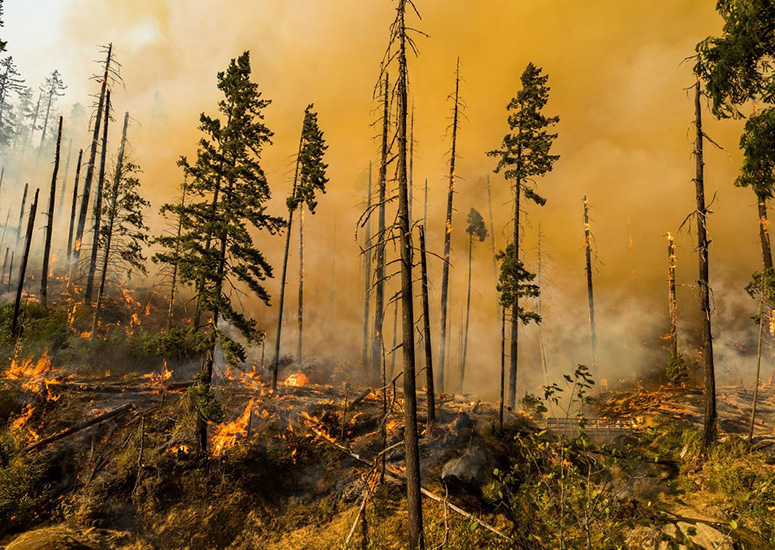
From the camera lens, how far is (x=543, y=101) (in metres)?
21.8

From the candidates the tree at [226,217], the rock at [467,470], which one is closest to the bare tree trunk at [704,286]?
the rock at [467,470]

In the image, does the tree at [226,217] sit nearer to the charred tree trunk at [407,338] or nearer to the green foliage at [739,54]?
the charred tree trunk at [407,338]

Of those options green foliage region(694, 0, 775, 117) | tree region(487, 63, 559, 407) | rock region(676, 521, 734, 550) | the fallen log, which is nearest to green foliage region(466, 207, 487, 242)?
tree region(487, 63, 559, 407)

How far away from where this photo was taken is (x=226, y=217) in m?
15.0

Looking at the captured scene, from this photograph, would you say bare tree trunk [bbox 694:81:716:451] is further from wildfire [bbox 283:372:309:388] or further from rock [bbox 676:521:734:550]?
wildfire [bbox 283:372:309:388]

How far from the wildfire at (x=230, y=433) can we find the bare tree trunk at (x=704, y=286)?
18.9 metres

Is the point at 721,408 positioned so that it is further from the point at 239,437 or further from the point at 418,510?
the point at 239,437

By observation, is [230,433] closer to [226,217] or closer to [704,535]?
[226,217]

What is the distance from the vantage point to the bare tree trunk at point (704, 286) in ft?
42.5

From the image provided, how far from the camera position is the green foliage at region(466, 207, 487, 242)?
44469 millimetres

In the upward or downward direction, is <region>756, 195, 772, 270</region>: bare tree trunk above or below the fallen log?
above

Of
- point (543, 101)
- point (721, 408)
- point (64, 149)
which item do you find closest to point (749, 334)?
point (721, 408)

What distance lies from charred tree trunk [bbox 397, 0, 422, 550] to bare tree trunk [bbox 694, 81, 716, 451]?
1173cm

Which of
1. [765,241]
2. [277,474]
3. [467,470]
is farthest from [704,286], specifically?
[277,474]
